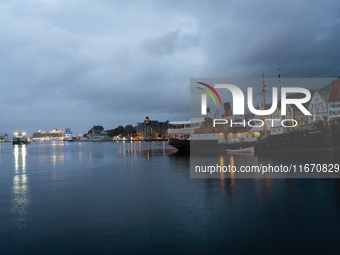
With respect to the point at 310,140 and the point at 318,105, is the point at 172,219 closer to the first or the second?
the point at 310,140

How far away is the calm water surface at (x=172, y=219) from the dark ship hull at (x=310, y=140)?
25.7 metres

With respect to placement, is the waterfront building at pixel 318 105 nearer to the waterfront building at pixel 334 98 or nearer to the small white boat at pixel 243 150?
the waterfront building at pixel 334 98

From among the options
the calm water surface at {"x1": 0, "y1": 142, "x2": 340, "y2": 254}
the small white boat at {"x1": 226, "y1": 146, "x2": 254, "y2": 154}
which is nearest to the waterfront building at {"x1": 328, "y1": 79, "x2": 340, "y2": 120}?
the small white boat at {"x1": 226, "y1": 146, "x2": 254, "y2": 154}

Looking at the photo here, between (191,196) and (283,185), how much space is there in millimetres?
7162

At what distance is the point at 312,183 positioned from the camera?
667 inches

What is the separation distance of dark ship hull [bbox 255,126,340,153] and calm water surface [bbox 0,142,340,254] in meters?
25.7

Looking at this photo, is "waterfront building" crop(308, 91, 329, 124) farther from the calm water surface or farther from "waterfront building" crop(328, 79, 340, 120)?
the calm water surface

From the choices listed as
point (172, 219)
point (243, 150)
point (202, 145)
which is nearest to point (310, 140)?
point (243, 150)

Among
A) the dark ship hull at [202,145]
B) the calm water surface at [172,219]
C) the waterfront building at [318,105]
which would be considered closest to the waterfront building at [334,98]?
the waterfront building at [318,105]

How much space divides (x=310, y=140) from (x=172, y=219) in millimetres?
38167

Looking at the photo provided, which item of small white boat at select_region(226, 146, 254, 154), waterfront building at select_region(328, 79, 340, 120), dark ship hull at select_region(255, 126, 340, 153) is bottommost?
Result: small white boat at select_region(226, 146, 254, 154)

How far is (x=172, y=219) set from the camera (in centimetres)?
988

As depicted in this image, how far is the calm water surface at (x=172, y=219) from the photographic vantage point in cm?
744

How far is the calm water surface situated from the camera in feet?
24.4
